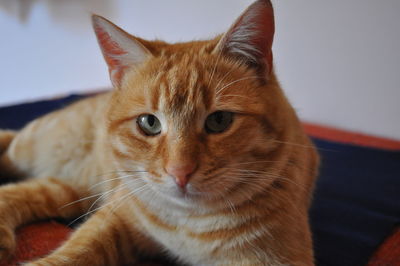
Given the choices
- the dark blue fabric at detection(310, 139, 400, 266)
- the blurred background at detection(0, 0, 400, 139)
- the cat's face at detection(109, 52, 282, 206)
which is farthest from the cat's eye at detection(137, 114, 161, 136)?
the blurred background at detection(0, 0, 400, 139)

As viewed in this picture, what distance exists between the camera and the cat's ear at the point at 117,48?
111 cm

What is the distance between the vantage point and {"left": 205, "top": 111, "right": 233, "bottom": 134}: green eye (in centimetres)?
100

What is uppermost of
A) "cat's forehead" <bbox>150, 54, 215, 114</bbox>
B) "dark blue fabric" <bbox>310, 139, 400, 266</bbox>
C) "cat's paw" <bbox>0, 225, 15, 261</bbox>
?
"cat's forehead" <bbox>150, 54, 215, 114</bbox>

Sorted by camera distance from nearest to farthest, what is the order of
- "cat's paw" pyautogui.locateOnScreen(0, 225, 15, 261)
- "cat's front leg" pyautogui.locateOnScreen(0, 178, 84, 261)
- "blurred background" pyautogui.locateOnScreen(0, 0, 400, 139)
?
"cat's paw" pyautogui.locateOnScreen(0, 225, 15, 261)
"cat's front leg" pyautogui.locateOnScreen(0, 178, 84, 261)
"blurred background" pyautogui.locateOnScreen(0, 0, 400, 139)

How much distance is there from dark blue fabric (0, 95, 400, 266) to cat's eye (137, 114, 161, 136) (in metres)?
0.70

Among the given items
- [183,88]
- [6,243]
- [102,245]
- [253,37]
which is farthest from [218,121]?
[6,243]

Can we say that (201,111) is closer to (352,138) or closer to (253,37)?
(253,37)

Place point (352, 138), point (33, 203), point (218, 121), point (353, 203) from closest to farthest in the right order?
1. point (218, 121)
2. point (33, 203)
3. point (353, 203)
4. point (352, 138)

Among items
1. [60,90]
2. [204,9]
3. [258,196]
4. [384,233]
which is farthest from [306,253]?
[60,90]

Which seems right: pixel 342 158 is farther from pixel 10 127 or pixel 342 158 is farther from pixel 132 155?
pixel 10 127

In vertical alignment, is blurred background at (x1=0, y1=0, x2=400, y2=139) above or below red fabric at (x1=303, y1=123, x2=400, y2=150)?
above

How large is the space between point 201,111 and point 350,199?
3.50 feet

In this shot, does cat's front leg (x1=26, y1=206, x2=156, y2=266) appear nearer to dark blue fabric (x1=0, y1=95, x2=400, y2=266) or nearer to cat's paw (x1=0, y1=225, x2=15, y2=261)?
cat's paw (x1=0, y1=225, x2=15, y2=261)

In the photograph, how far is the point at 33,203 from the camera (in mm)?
1366
